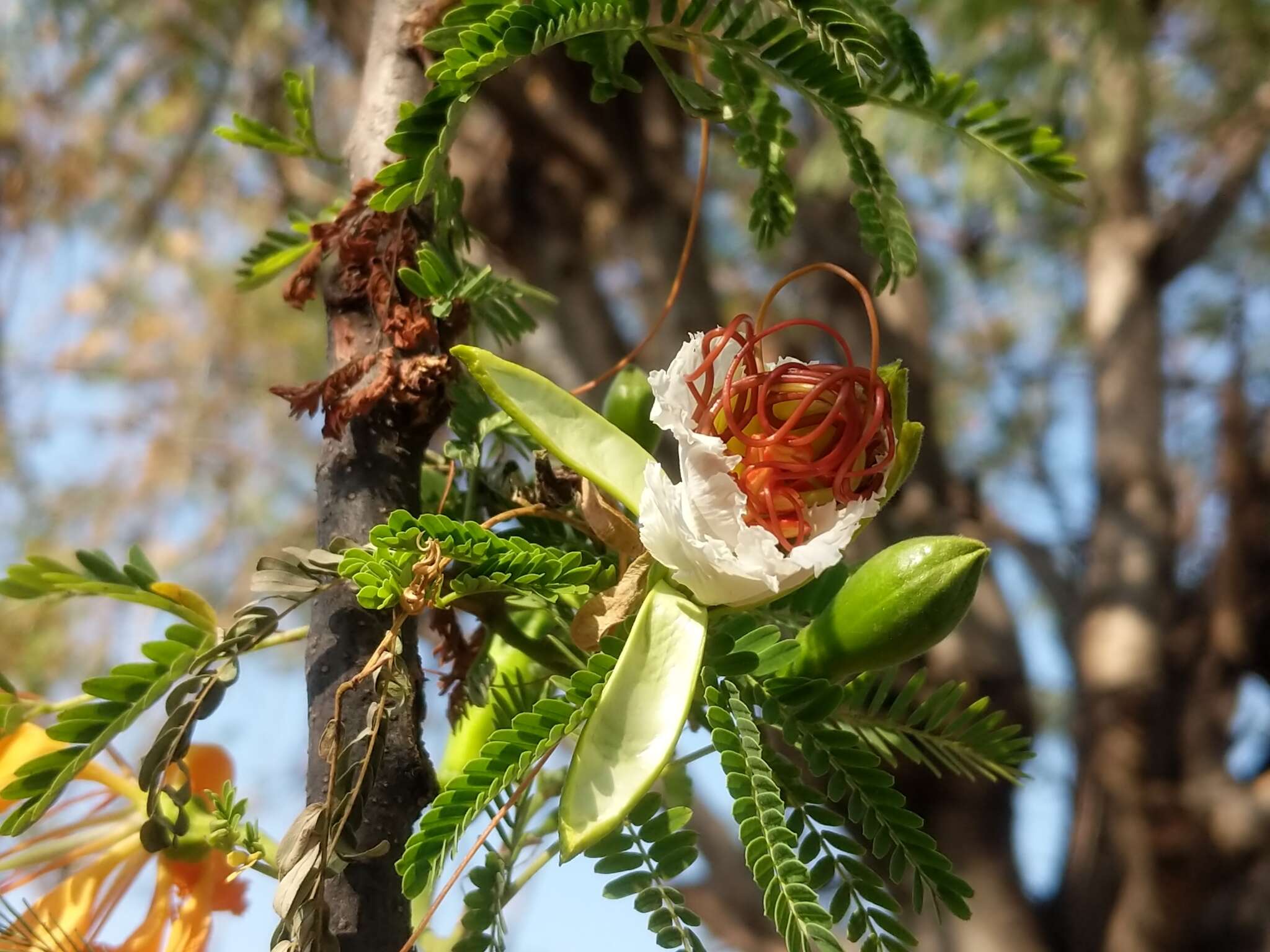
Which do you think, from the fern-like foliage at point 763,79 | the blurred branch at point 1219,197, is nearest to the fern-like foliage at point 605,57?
the fern-like foliage at point 763,79

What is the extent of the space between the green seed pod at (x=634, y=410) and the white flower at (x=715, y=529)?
12 centimetres

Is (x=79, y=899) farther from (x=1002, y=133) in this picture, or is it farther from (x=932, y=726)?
(x=1002, y=133)

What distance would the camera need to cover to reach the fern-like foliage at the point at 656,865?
0.43 metres

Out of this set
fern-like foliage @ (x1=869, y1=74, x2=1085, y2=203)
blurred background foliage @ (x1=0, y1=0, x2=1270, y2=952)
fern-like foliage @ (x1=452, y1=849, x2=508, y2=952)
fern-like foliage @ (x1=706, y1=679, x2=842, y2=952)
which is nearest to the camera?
fern-like foliage @ (x1=706, y1=679, x2=842, y2=952)

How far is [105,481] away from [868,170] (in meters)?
3.07

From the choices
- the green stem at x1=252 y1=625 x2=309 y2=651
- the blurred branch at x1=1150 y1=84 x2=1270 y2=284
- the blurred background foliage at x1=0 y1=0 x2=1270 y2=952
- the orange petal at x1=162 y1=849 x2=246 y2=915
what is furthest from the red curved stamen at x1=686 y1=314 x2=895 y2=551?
the blurred branch at x1=1150 y1=84 x2=1270 y2=284

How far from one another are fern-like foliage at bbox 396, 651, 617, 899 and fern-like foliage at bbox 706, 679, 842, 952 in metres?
0.05

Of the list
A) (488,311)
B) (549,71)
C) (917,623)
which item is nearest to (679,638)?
(917,623)

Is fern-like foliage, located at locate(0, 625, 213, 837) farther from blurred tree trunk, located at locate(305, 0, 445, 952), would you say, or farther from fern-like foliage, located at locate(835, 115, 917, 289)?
fern-like foliage, located at locate(835, 115, 917, 289)

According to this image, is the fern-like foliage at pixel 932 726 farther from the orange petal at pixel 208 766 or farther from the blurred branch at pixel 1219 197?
the blurred branch at pixel 1219 197

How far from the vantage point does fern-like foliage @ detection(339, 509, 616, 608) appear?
39 cm

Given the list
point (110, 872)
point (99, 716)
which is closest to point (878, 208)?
point (99, 716)

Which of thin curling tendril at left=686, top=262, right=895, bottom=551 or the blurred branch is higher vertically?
the blurred branch

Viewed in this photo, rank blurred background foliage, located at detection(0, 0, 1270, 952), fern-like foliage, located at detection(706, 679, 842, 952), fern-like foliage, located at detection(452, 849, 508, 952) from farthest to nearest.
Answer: blurred background foliage, located at detection(0, 0, 1270, 952), fern-like foliage, located at detection(452, 849, 508, 952), fern-like foliage, located at detection(706, 679, 842, 952)
